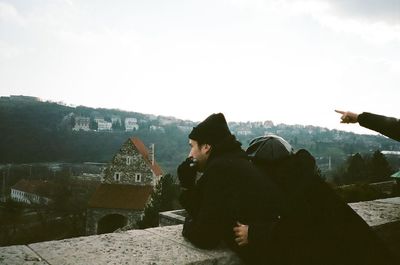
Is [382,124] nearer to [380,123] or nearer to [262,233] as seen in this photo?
[380,123]

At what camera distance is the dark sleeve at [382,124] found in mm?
2326

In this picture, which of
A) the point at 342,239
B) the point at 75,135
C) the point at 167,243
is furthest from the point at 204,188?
the point at 75,135

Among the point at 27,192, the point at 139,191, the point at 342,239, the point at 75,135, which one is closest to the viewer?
the point at 342,239

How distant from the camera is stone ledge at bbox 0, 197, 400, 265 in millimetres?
1826

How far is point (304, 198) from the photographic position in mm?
1977

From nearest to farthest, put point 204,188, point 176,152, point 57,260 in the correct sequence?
point 57,260
point 204,188
point 176,152

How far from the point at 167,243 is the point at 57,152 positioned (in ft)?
271

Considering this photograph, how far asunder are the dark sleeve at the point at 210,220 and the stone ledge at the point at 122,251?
6cm

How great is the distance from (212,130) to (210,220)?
25.7 inches

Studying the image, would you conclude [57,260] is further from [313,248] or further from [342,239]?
[342,239]

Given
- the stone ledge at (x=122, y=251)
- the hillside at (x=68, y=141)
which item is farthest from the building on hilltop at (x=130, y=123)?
the stone ledge at (x=122, y=251)

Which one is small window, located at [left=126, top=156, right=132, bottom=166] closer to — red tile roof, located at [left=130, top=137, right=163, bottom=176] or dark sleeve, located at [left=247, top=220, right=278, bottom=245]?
red tile roof, located at [left=130, top=137, right=163, bottom=176]

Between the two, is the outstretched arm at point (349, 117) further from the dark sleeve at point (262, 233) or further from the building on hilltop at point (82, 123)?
the building on hilltop at point (82, 123)

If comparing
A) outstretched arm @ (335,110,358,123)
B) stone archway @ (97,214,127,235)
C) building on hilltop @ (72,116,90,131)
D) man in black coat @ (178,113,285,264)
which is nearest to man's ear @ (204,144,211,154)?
man in black coat @ (178,113,285,264)
